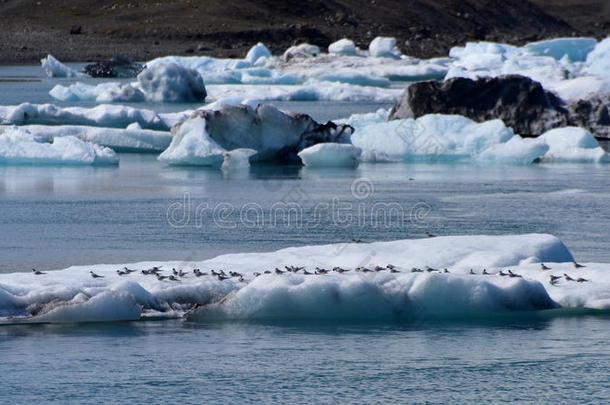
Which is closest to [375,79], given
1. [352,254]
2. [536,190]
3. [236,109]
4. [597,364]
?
[236,109]

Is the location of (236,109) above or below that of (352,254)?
above

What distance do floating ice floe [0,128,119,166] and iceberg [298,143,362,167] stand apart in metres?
2.80

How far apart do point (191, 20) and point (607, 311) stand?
50.4 meters

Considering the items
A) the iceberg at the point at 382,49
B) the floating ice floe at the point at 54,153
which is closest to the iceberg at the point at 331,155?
the floating ice floe at the point at 54,153

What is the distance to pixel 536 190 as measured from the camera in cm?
1504

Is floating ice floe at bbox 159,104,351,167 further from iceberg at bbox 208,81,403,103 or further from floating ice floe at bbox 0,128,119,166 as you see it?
iceberg at bbox 208,81,403,103

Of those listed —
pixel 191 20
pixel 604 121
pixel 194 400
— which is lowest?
pixel 194 400

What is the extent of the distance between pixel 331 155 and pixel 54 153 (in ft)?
13.0

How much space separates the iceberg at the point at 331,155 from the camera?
1753cm

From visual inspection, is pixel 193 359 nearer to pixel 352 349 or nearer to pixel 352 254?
pixel 352 349

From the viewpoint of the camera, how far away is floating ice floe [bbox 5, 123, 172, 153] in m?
19.5

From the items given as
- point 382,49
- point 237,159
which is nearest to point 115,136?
point 237,159

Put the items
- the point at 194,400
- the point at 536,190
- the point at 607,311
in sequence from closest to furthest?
1. the point at 194,400
2. the point at 607,311
3. the point at 536,190

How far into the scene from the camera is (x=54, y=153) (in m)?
17.7
